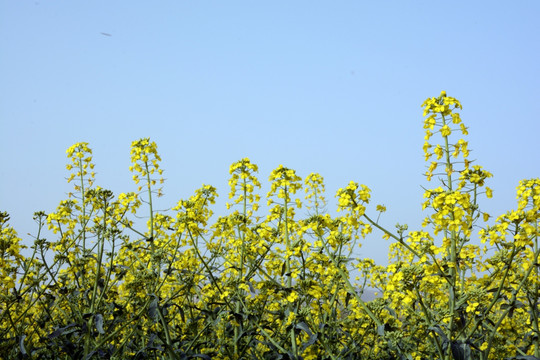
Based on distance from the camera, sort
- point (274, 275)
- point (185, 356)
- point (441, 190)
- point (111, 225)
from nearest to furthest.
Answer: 1. point (441, 190)
2. point (185, 356)
3. point (111, 225)
4. point (274, 275)

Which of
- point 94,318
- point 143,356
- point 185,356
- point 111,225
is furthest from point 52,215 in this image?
point 185,356

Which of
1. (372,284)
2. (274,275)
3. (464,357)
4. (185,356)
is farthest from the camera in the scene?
(372,284)

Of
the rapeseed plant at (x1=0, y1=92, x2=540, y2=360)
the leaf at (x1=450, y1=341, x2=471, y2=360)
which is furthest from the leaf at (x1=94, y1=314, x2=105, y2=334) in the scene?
the leaf at (x1=450, y1=341, x2=471, y2=360)

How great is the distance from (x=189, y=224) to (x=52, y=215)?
2.13 m

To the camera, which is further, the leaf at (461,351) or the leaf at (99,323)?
the leaf at (99,323)

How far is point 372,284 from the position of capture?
8.24 metres

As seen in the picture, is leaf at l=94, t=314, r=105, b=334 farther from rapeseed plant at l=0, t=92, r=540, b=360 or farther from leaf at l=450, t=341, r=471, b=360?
leaf at l=450, t=341, r=471, b=360

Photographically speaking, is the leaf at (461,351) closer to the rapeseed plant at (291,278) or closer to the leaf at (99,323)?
the rapeseed plant at (291,278)

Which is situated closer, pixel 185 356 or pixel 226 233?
pixel 185 356

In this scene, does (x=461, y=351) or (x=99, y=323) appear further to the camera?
(x=99, y=323)

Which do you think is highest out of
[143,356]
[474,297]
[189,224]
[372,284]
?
[372,284]

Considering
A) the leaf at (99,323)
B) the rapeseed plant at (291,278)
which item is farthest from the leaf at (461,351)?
the leaf at (99,323)

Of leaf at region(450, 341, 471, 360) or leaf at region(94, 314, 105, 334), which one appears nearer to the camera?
leaf at region(450, 341, 471, 360)

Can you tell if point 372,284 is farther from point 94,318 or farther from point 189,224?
point 94,318
